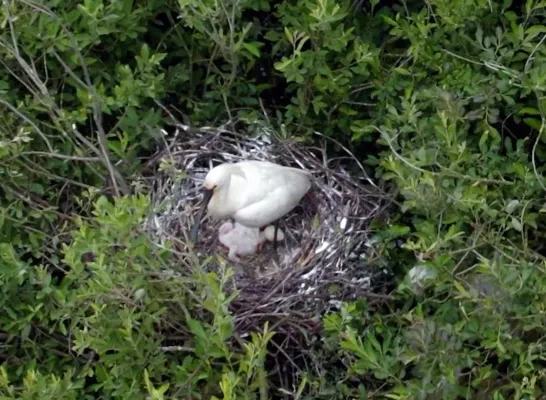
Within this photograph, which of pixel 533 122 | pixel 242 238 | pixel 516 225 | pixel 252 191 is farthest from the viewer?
pixel 242 238

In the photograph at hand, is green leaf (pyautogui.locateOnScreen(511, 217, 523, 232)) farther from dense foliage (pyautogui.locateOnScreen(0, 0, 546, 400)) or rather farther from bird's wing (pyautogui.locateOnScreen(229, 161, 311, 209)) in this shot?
bird's wing (pyautogui.locateOnScreen(229, 161, 311, 209))

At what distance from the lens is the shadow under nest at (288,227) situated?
2473 millimetres

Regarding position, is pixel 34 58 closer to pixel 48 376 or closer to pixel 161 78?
pixel 161 78

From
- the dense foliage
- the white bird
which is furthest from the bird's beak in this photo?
the dense foliage

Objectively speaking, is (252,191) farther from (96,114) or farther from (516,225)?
(516,225)

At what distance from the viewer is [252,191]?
2.58m

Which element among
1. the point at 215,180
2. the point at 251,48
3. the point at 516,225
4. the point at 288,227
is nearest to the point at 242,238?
the point at 288,227

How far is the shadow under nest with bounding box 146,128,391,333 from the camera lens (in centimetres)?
247

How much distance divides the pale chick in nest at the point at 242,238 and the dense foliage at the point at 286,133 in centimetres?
26

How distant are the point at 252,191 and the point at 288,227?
23 centimetres

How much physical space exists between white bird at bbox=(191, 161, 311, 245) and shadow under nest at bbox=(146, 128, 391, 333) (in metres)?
0.08

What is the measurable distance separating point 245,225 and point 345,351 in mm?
496

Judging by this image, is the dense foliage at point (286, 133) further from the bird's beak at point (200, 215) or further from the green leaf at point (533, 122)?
the bird's beak at point (200, 215)

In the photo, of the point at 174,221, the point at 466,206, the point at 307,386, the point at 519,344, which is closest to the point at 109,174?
the point at 174,221
